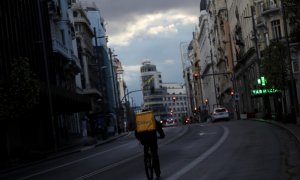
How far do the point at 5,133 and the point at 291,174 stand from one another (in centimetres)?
3118

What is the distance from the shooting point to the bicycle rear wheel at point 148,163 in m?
15.0

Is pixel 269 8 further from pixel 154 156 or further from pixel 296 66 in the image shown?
pixel 154 156

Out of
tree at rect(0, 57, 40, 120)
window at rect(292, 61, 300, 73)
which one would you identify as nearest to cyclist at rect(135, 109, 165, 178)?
tree at rect(0, 57, 40, 120)

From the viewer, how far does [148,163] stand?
49.8 ft

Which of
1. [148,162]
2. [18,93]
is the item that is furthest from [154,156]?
[18,93]

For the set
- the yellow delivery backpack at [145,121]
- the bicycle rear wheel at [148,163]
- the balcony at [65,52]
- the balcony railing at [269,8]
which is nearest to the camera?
the bicycle rear wheel at [148,163]

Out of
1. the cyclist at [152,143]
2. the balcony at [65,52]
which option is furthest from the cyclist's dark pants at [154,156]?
the balcony at [65,52]

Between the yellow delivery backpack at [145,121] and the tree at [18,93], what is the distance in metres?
18.8

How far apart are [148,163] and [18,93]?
2058 centimetres

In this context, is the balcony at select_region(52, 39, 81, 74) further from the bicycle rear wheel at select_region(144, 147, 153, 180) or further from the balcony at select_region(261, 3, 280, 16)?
the bicycle rear wheel at select_region(144, 147, 153, 180)

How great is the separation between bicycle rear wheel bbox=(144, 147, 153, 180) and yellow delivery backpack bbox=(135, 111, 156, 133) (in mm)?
525

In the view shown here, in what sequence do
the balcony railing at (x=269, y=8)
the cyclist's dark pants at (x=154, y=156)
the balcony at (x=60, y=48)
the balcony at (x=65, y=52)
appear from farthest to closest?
1. the balcony railing at (x=269, y=8)
2. the balcony at (x=65, y=52)
3. the balcony at (x=60, y=48)
4. the cyclist's dark pants at (x=154, y=156)

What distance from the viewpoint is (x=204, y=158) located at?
2005 centimetres

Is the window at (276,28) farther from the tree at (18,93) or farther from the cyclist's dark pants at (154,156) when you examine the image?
the cyclist's dark pants at (154,156)
